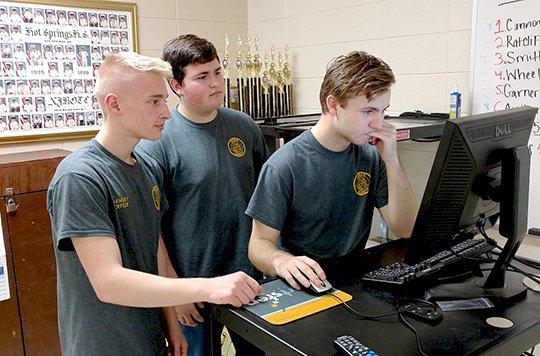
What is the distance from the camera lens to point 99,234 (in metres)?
1.12

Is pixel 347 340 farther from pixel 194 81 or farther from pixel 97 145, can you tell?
pixel 194 81

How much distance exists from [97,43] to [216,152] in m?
1.57

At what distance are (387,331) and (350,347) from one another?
0.12 metres

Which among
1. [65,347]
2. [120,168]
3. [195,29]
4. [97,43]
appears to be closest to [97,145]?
[120,168]

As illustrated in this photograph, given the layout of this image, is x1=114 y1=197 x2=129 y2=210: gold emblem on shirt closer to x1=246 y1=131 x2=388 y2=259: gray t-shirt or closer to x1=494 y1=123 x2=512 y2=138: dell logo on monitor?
x1=246 y1=131 x2=388 y2=259: gray t-shirt

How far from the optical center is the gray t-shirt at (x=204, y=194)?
1729mm

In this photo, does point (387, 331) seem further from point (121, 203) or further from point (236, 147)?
point (236, 147)

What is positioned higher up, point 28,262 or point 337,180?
point 337,180

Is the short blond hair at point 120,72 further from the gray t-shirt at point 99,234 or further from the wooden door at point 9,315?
the wooden door at point 9,315

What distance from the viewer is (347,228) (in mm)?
1523

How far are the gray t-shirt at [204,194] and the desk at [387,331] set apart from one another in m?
0.64

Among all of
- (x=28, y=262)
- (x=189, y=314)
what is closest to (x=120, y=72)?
(x=189, y=314)

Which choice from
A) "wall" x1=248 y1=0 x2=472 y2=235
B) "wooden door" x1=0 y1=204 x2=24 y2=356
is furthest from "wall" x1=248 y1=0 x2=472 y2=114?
"wooden door" x1=0 y1=204 x2=24 y2=356

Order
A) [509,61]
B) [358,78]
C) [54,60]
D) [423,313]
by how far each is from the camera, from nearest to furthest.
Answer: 1. [423,313]
2. [358,78]
3. [509,61]
4. [54,60]
